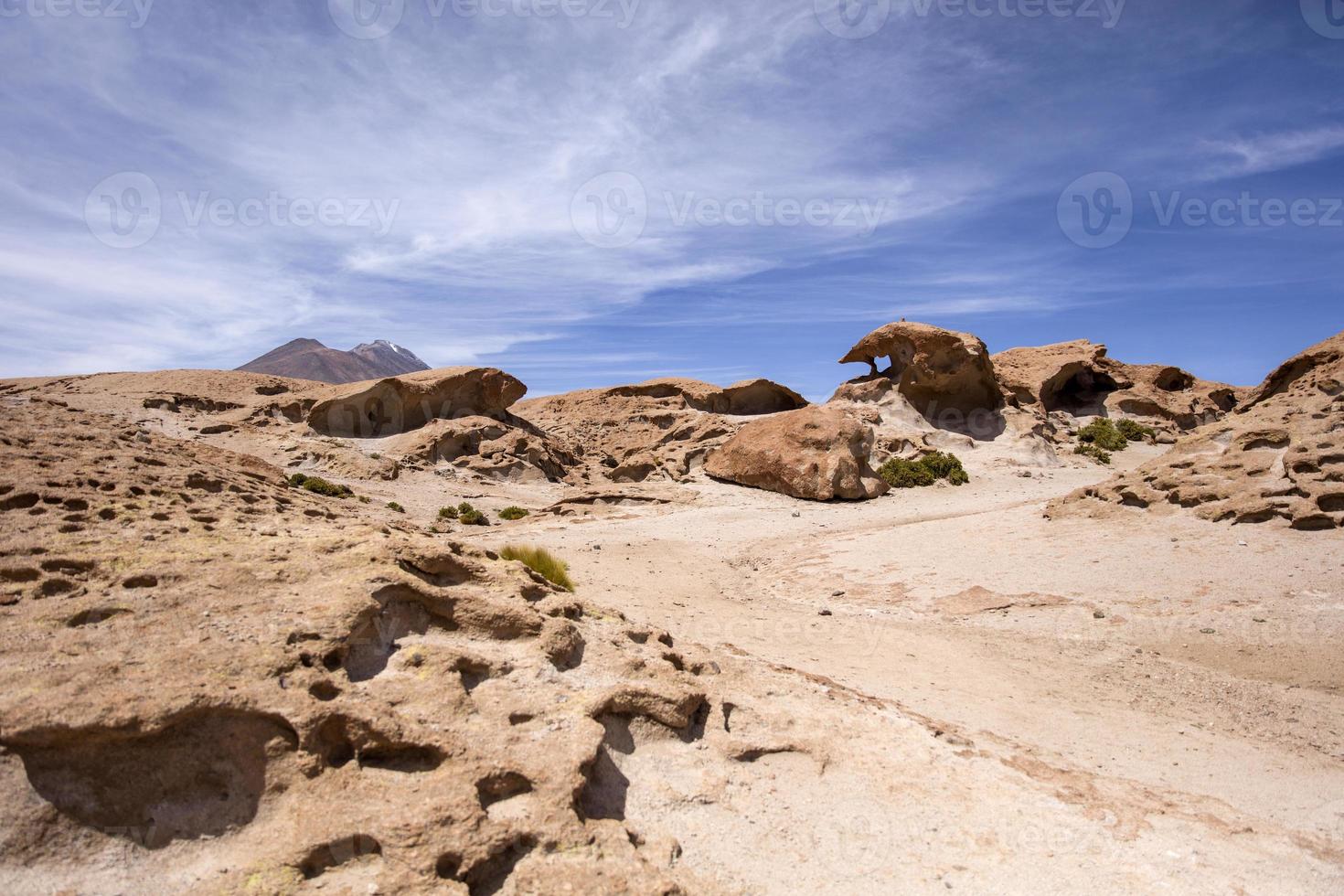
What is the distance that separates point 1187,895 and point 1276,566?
6.71 metres

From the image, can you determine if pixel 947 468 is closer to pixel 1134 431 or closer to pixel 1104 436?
pixel 1104 436

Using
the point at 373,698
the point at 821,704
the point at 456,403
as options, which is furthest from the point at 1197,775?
the point at 456,403

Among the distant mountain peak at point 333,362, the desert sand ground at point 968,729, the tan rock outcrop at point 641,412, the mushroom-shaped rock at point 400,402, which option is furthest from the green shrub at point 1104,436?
the distant mountain peak at point 333,362

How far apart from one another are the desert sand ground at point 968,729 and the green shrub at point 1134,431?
58.6 ft

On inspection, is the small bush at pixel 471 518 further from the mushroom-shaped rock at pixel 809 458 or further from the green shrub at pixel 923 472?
the green shrub at pixel 923 472

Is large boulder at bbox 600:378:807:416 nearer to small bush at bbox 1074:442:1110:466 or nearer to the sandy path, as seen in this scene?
small bush at bbox 1074:442:1110:466

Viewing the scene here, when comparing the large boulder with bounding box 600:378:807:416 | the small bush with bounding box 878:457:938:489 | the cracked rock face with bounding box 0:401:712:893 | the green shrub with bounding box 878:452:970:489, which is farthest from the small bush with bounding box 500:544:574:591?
the large boulder with bounding box 600:378:807:416

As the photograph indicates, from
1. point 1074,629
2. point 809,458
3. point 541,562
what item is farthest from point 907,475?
point 541,562

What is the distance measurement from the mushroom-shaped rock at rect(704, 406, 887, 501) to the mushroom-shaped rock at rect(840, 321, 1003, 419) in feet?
20.2

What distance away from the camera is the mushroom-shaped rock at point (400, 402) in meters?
23.8

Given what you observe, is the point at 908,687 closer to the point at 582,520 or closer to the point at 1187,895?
the point at 1187,895

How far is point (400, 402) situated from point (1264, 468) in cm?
2206

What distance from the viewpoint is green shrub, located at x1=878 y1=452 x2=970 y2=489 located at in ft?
62.5

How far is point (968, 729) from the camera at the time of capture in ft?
16.4
